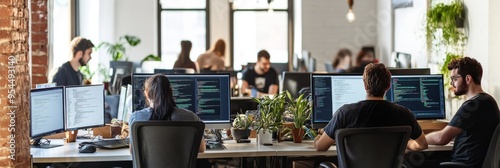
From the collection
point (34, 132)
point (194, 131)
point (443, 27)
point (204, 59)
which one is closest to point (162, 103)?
point (194, 131)

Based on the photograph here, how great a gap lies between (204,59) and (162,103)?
7301 mm

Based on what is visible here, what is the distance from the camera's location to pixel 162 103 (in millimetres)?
5391

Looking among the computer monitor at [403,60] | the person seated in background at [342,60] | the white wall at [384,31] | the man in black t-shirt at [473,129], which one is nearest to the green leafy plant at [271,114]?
the man in black t-shirt at [473,129]

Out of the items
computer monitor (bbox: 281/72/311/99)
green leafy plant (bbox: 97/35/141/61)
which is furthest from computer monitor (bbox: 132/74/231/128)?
green leafy plant (bbox: 97/35/141/61)

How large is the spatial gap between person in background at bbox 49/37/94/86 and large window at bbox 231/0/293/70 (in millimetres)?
7357

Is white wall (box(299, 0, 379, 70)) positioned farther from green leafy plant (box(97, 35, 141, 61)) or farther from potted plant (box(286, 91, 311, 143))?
potted plant (box(286, 91, 311, 143))

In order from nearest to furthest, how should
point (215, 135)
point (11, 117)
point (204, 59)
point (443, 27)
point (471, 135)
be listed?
point (11, 117) < point (471, 135) < point (215, 135) < point (443, 27) < point (204, 59)

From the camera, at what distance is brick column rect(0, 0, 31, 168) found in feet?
15.9

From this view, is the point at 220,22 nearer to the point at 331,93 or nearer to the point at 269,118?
the point at 331,93

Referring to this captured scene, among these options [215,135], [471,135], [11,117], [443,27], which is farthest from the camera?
[443,27]

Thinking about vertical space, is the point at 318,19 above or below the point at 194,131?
above

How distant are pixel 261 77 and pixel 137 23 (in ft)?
13.4

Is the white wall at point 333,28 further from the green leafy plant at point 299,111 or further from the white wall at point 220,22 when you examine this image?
the green leafy plant at point 299,111

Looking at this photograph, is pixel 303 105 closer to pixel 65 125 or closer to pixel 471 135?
pixel 471 135
